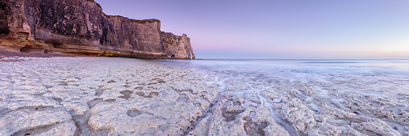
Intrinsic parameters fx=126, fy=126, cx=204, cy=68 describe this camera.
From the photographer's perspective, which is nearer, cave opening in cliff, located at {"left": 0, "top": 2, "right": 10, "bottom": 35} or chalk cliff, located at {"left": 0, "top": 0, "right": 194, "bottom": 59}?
cave opening in cliff, located at {"left": 0, "top": 2, "right": 10, "bottom": 35}

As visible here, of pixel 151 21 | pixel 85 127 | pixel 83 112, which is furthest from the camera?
pixel 151 21

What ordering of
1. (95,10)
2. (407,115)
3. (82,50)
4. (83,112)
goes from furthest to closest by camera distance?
(95,10), (82,50), (407,115), (83,112)

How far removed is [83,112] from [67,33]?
22.7 meters

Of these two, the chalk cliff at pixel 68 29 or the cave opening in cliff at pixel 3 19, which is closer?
the cave opening in cliff at pixel 3 19

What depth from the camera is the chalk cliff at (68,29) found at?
1108 cm

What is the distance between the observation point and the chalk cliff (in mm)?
11078

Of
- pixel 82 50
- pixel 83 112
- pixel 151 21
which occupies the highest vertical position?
pixel 151 21

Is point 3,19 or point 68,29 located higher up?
point 68,29

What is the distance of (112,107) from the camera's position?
1.83m

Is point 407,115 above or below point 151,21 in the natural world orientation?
below

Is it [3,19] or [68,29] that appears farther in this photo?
[68,29]

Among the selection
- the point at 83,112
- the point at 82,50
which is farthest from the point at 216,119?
the point at 82,50

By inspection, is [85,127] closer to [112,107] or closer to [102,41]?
[112,107]

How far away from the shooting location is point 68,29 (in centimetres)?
1650
